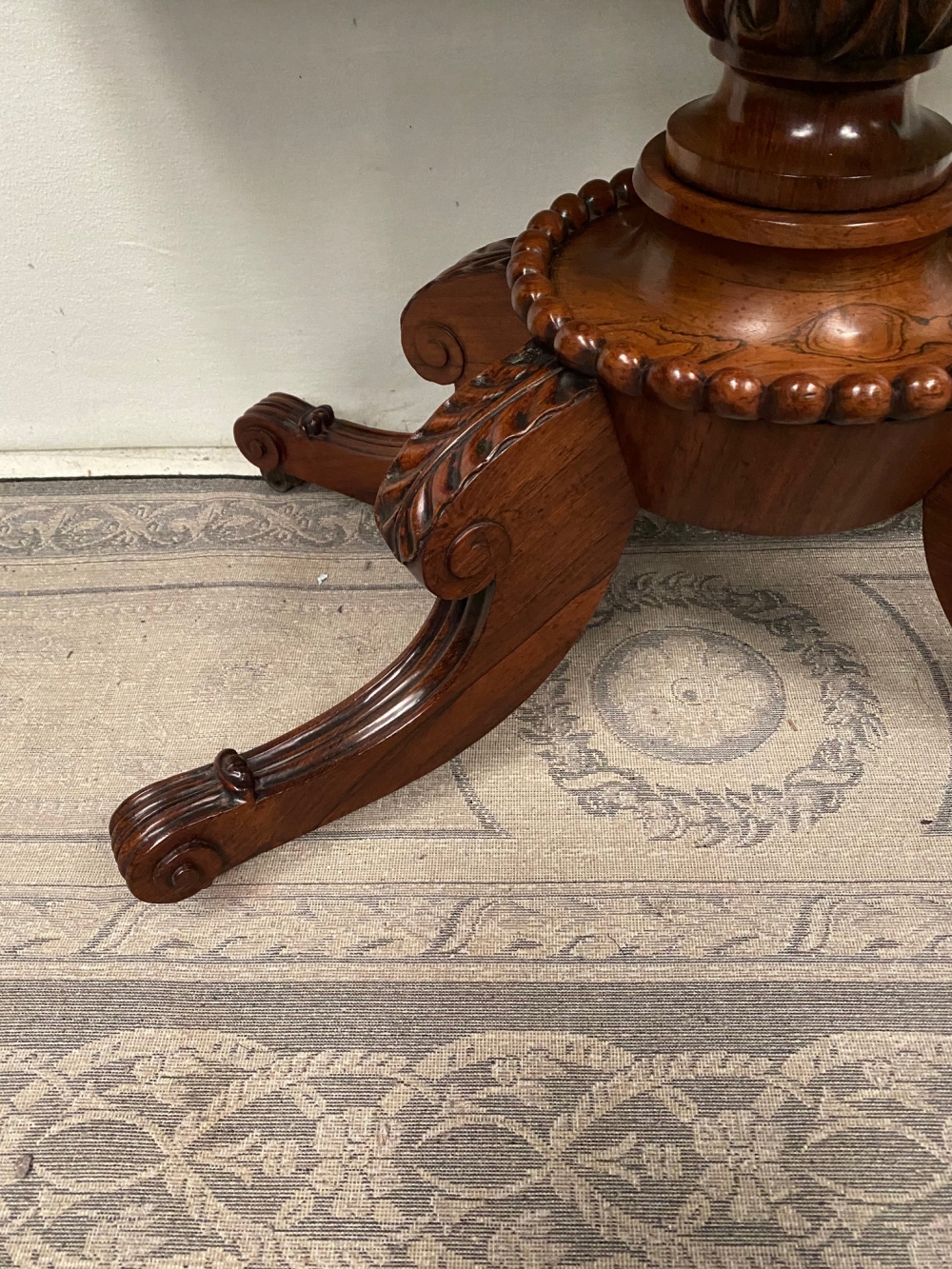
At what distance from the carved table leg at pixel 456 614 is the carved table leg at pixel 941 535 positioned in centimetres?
19

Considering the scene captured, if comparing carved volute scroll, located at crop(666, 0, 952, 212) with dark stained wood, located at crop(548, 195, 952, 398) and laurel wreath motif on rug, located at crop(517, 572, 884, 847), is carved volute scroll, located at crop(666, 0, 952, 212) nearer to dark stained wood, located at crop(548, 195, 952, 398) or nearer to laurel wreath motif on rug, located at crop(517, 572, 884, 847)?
dark stained wood, located at crop(548, 195, 952, 398)

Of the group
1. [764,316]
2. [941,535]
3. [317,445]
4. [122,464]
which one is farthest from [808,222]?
[122,464]

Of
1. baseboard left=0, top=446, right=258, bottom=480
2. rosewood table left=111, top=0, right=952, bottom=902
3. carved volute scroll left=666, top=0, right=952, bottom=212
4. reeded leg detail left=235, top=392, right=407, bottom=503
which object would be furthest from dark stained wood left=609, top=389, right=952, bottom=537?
baseboard left=0, top=446, right=258, bottom=480

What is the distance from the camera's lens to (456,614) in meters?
0.67

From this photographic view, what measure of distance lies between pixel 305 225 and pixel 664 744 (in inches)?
22.6

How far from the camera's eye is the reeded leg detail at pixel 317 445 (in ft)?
3.11

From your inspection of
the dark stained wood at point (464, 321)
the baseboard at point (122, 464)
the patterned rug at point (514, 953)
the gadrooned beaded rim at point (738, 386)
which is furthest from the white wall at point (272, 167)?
the gadrooned beaded rim at point (738, 386)

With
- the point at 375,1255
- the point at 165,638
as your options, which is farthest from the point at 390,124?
the point at 375,1255

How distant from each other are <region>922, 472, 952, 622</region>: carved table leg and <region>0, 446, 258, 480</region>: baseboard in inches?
25.8

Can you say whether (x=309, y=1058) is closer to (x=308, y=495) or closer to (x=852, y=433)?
(x=852, y=433)

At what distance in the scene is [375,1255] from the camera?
0.52 m

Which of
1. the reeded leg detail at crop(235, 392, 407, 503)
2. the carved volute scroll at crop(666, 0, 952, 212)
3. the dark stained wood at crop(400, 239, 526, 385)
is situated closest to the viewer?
the carved volute scroll at crop(666, 0, 952, 212)

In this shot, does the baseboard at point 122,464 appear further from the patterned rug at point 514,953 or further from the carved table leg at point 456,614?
the carved table leg at point 456,614

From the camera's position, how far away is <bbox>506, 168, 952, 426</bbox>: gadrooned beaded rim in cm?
52
